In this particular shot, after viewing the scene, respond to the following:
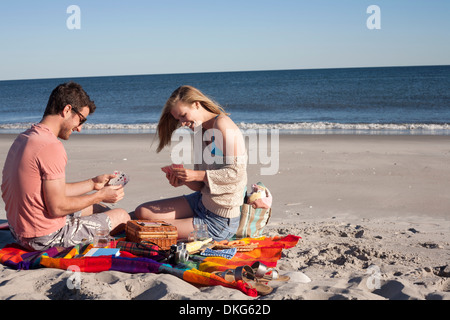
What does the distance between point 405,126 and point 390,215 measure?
13.8m

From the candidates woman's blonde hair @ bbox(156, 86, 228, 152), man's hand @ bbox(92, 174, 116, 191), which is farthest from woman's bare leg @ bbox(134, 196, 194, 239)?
woman's blonde hair @ bbox(156, 86, 228, 152)

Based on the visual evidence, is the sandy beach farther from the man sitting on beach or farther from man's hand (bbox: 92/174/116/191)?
man's hand (bbox: 92/174/116/191)

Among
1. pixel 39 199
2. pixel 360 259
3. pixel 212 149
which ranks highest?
pixel 212 149

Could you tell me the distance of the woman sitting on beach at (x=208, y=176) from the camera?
4.98m

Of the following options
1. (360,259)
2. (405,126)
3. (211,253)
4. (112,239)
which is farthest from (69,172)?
(405,126)

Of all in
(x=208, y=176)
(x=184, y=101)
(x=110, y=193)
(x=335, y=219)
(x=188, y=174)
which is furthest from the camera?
(x=335, y=219)

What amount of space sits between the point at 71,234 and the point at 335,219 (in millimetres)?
3474

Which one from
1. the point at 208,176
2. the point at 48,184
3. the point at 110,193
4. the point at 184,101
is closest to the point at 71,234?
the point at 110,193

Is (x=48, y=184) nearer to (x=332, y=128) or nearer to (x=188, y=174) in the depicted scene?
(x=188, y=174)

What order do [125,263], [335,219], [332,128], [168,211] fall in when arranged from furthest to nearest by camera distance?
1. [332,128]
2. [335,219]
3. [168,211]
4. [125,263]

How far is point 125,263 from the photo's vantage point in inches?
167

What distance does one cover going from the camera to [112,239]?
493 centimetres

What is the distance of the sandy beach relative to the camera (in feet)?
12.3
